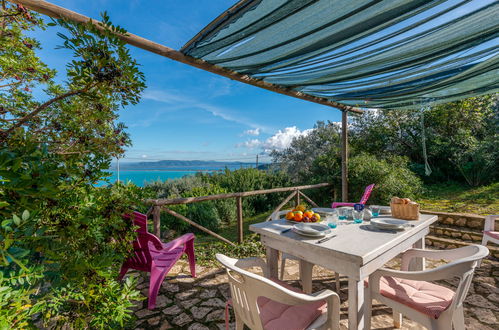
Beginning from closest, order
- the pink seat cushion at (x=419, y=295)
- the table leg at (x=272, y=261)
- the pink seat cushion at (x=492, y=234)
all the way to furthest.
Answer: the pink seat cushion at (x=419, y=295), the table leg at (x=272, y=261), the pink seat cushion at (x=492, y=234)

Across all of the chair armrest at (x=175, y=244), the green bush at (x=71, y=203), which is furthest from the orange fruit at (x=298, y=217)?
the green bush at (x=71, y=203)

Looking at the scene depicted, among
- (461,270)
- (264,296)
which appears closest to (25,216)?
(264,296)

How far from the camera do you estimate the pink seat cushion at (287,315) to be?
4.46ft

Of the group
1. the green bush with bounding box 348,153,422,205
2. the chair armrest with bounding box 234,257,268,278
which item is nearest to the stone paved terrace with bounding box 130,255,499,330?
the chair armrest with bounding box 234,257,268,278

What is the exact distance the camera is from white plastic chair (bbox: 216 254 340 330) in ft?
3.85

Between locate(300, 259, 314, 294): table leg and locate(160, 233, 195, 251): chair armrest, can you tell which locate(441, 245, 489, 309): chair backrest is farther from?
locate(160, 233, 195, 251): chair armrest

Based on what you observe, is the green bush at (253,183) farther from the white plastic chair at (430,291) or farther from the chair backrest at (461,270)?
the chair backrest at (461,270)

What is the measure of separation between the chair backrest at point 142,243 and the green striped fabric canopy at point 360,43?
1659 millimetres

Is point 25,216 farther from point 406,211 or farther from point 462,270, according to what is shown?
point 406,211

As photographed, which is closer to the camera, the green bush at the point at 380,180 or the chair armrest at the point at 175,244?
the chair armrest at the point at 175,244

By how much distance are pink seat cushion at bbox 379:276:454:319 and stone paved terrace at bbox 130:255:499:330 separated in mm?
537

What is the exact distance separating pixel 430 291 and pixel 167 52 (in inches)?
112

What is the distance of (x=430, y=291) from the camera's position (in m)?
1.68

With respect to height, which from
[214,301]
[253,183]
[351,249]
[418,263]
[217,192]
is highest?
[351,249]
